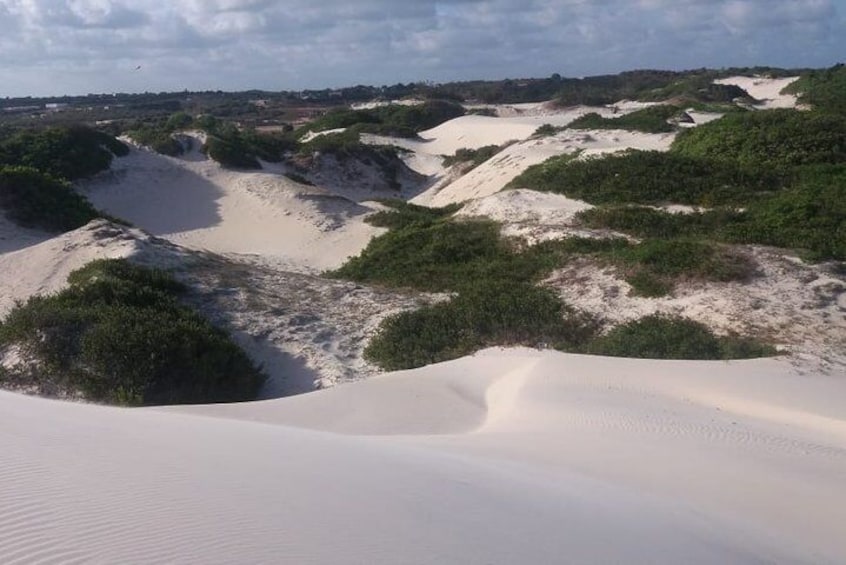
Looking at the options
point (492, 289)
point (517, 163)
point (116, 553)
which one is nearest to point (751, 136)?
point (517, 163)

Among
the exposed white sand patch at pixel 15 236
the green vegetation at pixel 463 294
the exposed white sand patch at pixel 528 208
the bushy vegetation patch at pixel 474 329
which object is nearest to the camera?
the bushy vegetation patch at pixel 474 329

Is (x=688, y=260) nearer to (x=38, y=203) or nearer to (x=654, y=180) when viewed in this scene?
(x=654, y=180)

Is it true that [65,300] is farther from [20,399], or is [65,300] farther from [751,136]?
[751,136]

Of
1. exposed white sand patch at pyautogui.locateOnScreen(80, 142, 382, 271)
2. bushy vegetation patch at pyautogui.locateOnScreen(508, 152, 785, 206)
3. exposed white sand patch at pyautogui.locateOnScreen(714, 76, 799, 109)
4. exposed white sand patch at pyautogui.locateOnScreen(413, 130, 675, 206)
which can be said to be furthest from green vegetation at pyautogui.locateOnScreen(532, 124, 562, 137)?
exposed white sand patch at pyautogui.locateOnScreen(714, 76, 799, 109)

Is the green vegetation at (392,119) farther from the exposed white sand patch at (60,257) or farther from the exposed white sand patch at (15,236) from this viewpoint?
the exposed white sand patch at (60,257)

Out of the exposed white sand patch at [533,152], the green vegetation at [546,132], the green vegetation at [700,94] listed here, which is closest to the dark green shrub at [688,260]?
the exposed white sand patch at [533,152]

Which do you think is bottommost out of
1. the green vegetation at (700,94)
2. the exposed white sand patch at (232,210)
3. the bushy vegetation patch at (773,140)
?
the exposed white sand patch at (232,210)
